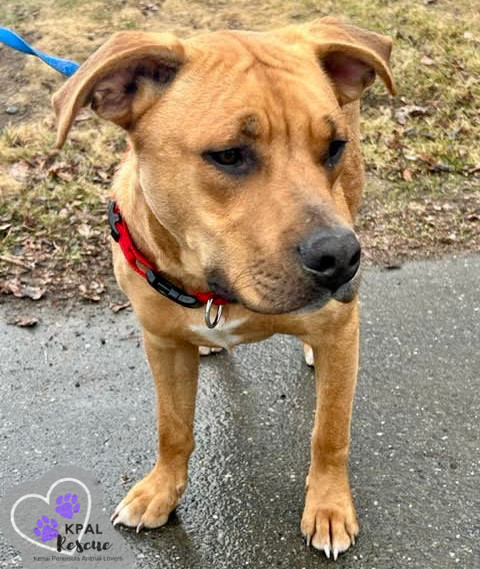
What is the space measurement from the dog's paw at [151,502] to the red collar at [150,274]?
799 mm

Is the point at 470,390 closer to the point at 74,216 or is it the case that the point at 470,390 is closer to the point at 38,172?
the point at 74,216

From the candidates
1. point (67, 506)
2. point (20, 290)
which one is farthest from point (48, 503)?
point (20, 290)

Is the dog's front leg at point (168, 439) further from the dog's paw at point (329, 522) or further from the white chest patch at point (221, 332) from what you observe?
the dog's paw at point (329, 522)

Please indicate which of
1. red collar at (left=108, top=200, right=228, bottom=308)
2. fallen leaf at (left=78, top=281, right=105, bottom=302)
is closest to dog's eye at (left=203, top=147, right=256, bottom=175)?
red collar at (left=108, top=200, right=228, bottom=308)

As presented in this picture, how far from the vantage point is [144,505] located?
3.13 meters

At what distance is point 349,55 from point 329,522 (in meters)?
1.74

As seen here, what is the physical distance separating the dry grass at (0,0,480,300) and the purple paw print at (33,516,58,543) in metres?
1.68

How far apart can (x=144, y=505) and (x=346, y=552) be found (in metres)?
0.81

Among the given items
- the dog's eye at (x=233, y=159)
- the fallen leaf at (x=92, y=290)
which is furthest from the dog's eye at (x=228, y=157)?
the fallen leaf at (x=92, y=290)

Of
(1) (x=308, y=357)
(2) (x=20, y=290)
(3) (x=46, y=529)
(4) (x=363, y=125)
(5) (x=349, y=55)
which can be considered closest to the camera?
(5) (x=349, y=55)

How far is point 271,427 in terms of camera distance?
142 inches

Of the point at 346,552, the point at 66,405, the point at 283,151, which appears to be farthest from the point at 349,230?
the point at 66,405

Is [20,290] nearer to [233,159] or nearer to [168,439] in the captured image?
[168,439]

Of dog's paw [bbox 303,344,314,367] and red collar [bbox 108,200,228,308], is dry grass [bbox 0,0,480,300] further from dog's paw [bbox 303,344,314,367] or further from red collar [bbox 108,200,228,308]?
red collar [bbox 108,200,228,308]
